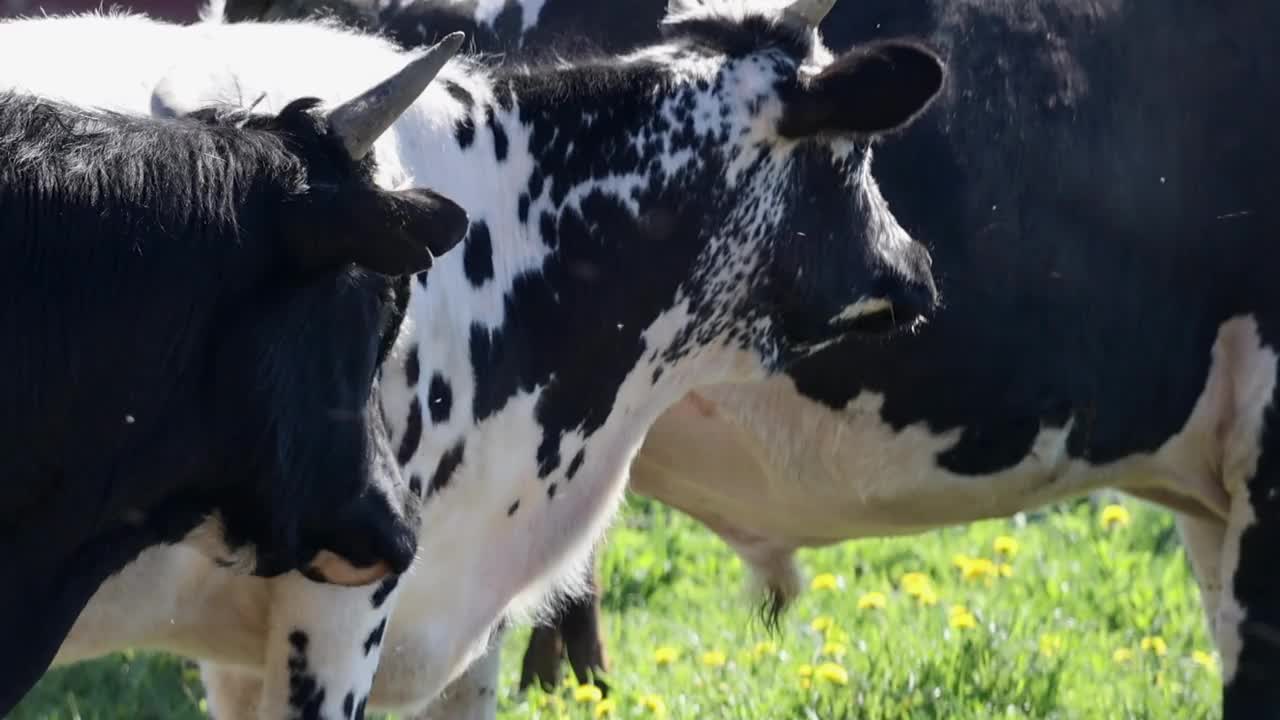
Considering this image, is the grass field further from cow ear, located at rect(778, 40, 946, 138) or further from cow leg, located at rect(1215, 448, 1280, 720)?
cow ear, located at rect(778, 40, 946, 138)

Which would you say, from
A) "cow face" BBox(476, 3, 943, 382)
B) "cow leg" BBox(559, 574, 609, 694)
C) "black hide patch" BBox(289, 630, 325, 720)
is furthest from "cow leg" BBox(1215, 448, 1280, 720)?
"black hide patch" BBox(289, 630, 325, 720)

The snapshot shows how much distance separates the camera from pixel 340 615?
3.24 meters

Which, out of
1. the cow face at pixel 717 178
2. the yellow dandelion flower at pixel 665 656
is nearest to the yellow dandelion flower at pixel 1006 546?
the yellow dandelion flower at pixel 665 656

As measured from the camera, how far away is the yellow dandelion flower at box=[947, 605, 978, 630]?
209 inches

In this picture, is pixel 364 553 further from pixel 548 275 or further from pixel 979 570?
pixel 979 570

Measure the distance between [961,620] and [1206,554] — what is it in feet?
2.01

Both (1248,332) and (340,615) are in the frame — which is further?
(1248,332)

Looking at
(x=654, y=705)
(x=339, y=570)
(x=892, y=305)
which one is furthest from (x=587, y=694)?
(x=339, y=570)

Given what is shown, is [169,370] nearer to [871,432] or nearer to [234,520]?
[234,520]

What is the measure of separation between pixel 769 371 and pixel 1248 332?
1378 mm

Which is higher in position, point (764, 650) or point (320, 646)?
point (320, 646)

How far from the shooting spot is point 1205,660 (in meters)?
5.39

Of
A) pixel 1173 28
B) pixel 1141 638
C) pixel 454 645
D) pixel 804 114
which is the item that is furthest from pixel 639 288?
pixel 1141 638

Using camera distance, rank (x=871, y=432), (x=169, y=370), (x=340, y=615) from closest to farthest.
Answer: (x=169, y=370)
(x=340, y=615)
(x=871, y=432)
